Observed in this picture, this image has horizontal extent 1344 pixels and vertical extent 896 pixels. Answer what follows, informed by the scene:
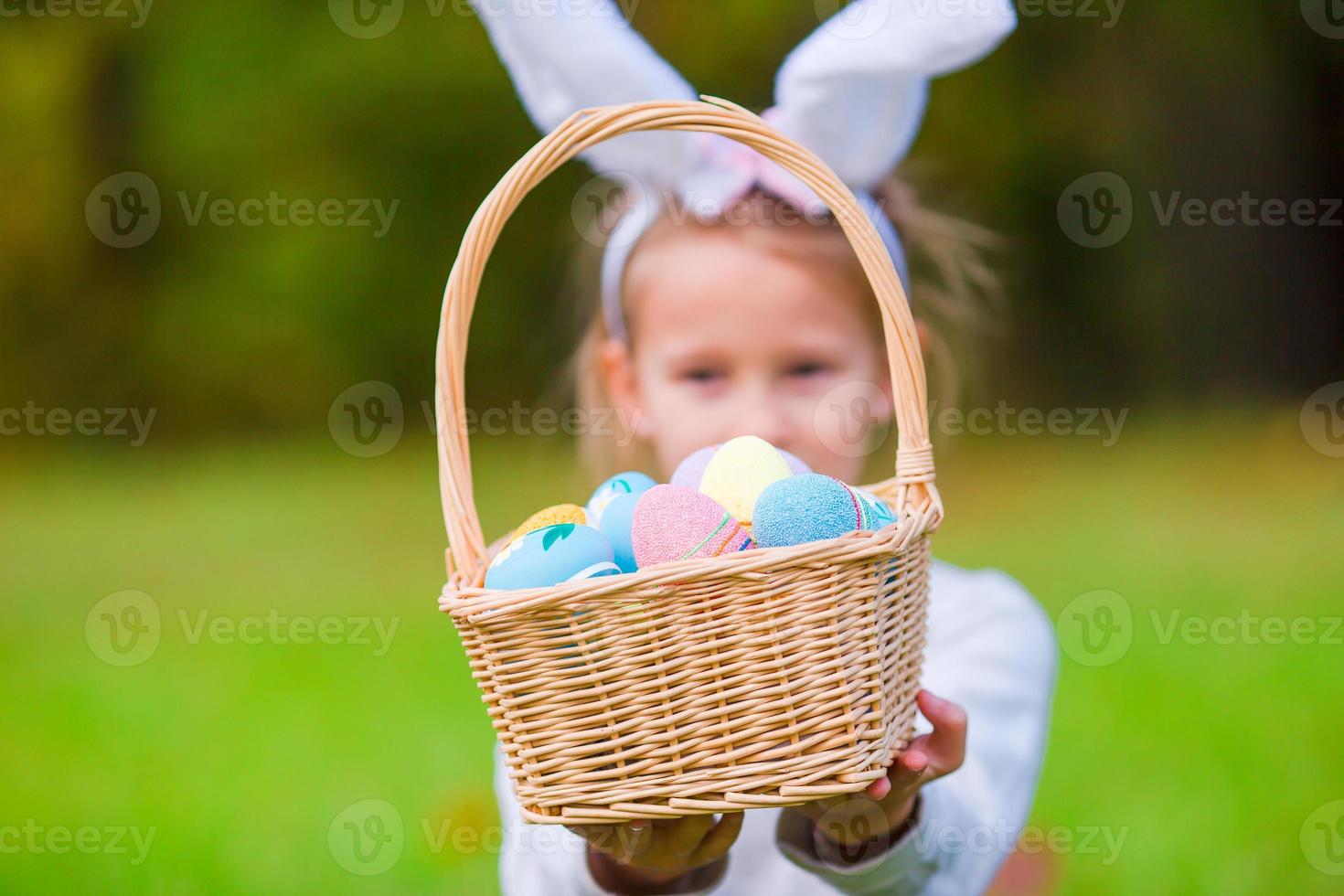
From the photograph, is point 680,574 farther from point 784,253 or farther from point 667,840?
point 784,253

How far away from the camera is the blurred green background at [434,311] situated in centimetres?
486

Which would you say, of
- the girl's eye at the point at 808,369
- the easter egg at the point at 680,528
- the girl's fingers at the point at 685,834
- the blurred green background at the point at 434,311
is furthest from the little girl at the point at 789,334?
the blurred green background at the point at 434,311

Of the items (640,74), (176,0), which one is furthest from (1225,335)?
(176,0)

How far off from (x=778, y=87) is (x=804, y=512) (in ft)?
3.47

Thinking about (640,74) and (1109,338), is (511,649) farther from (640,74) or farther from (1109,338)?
(1109,338)

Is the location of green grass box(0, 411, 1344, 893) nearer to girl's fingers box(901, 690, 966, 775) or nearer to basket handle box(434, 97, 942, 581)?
girl's fingers box(901, 690, 966, 775)

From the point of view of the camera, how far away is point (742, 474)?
1479mm

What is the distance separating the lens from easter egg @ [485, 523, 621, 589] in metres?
1.29

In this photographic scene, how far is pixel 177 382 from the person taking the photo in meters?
8.16

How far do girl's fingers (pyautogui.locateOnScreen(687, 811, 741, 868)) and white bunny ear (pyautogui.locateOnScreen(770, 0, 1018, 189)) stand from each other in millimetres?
1108

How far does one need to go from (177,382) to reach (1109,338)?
19.6ft

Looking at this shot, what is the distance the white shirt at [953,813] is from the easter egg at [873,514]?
1.46 ft

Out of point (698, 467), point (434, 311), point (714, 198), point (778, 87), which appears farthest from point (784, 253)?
point (434, 311)

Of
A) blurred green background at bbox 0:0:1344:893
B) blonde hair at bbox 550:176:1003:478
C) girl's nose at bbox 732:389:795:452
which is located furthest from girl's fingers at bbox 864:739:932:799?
blurred green background at bbox 0:0:1344:893
